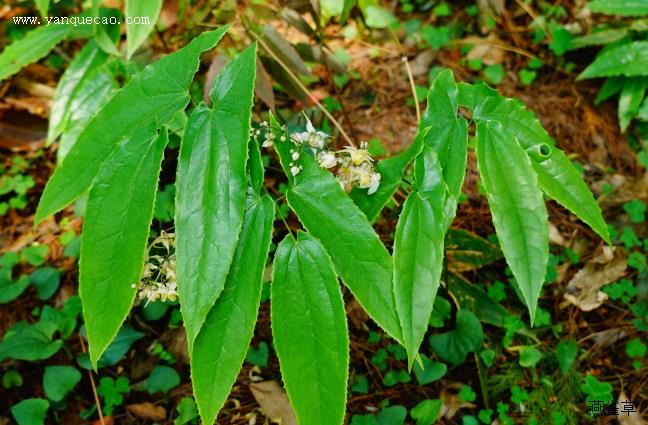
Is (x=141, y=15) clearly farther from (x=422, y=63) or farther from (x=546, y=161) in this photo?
(x=422, y=63)

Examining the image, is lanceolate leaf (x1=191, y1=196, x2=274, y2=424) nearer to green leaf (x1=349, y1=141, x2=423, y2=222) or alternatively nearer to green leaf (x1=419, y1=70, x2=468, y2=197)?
green leaf (x1=349, y1=141, x2=423, y2=222)

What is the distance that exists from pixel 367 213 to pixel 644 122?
82.8 inches

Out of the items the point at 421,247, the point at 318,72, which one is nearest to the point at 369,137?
the point at 318,72

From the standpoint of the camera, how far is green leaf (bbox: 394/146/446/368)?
1294 mm

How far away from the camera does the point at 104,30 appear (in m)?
2.44

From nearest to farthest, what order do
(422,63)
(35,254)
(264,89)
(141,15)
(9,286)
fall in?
(141,15) < (264,89) < (9,286) < (35,254) < (422,63)

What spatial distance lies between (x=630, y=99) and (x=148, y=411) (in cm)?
269

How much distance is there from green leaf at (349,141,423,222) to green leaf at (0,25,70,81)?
4.99 feet

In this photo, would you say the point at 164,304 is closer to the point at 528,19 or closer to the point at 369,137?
the point at 369,137

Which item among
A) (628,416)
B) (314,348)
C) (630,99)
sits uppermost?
(314,348)

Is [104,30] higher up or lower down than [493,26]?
higher up

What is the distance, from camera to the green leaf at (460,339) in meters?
2.15

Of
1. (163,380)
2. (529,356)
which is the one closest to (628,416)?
(529,356)

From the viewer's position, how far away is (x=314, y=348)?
1.27 metres
